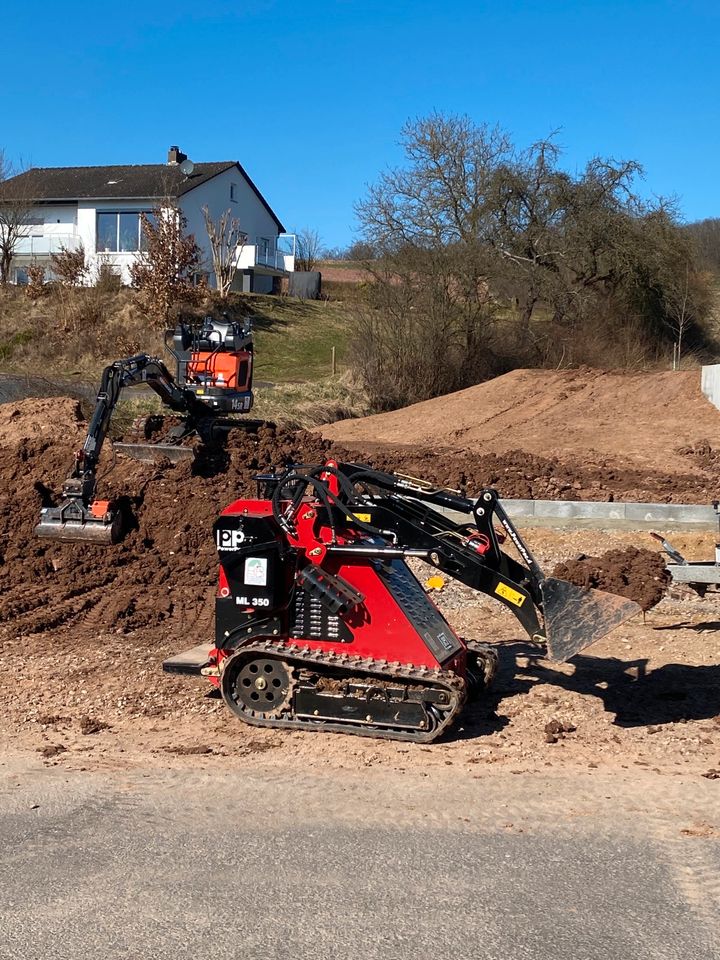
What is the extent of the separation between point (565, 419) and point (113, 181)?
100ft

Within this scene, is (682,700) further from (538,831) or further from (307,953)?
(307,953)

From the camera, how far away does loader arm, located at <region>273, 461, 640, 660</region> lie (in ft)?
22.9

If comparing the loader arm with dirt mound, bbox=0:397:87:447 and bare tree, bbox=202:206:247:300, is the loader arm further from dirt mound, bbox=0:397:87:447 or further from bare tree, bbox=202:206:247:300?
bare tree, bbox=202:206:247:300

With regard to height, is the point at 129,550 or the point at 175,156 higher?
the point at 175,156

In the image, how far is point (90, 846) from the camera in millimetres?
5332

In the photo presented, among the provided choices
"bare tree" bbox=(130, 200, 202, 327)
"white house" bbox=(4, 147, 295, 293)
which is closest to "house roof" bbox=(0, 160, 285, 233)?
"white house" bbox=(4, 147, 295, 293)

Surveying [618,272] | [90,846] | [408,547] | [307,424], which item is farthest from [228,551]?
[618,272]

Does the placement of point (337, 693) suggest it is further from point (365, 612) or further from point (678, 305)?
point (678, 305)

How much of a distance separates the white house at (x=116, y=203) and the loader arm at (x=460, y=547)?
1382 inches

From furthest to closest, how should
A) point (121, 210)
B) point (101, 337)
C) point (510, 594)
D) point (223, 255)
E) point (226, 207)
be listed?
point (226, 207)
point (121, 210)
point (223, 255)
point (101, 337)
point (510, 594)

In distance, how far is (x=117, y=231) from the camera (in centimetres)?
4459

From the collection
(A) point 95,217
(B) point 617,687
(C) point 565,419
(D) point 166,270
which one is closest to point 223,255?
(A) point 95,217

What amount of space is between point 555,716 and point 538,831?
191cm

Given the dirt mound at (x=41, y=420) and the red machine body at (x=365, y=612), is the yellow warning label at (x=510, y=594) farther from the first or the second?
the dirt mound at (x=41, y=420)
